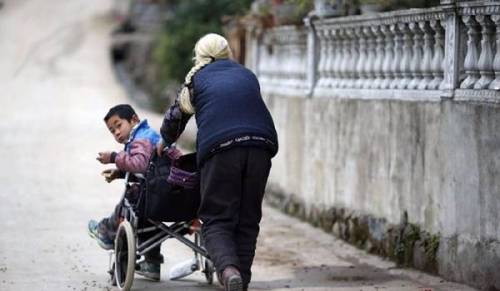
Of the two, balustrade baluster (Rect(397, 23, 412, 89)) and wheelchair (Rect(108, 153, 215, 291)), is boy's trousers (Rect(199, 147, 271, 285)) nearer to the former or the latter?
wheelchair (Rect(108, 153, 215, 291))

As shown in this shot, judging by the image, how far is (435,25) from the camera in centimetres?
962

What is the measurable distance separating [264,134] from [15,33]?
24172 millimetres

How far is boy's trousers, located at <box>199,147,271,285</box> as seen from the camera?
791cm

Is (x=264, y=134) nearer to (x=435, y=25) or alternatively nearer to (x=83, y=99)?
(x=435, y=25)

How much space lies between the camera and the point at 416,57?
1022cm

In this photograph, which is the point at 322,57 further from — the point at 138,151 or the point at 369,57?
the point at 138,151

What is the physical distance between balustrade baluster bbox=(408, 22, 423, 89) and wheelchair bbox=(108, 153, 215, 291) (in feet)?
8.43

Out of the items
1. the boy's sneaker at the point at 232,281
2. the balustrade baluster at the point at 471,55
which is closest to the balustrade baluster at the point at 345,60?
the balustrade baluster at the point at 471,55

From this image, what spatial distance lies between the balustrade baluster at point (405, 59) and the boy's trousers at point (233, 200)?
273 centimetres

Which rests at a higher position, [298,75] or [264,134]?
[298,75]

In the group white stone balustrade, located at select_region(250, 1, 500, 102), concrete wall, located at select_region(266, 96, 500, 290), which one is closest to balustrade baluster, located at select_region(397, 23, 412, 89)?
white stone balustrade, located at select_region(250, 1, 500, 102)

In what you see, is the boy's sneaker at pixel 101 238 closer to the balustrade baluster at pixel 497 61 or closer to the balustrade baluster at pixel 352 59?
the balustrade baluster at pixel 497 61

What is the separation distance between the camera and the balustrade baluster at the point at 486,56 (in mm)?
8766

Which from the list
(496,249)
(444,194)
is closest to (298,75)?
(444,194)
